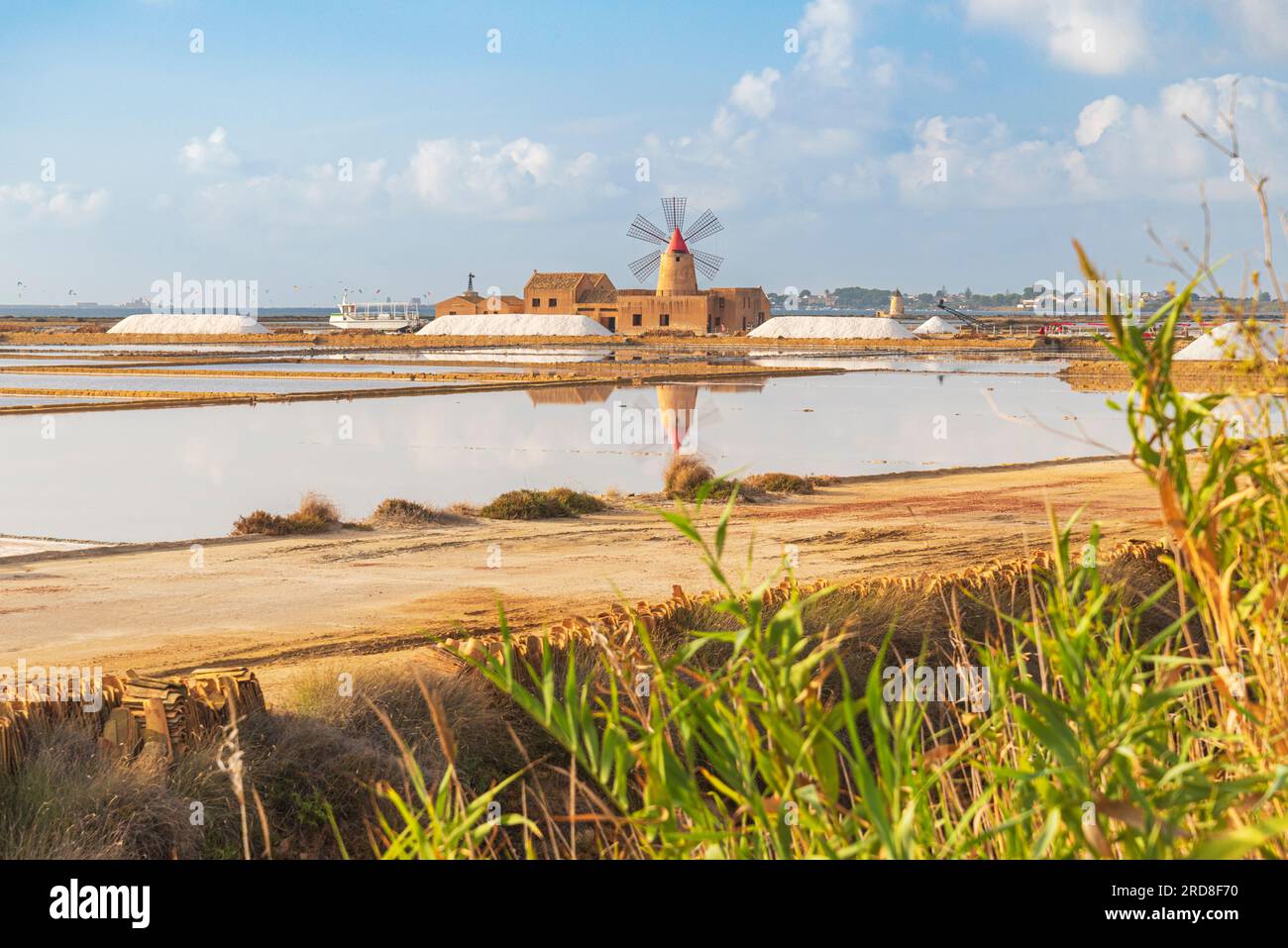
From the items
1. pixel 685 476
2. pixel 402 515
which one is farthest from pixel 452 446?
pixel 402 515

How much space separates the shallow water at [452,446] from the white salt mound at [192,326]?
41867mm

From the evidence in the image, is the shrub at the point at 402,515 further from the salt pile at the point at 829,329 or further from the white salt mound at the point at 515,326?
the white salt mound at the point at 515,326

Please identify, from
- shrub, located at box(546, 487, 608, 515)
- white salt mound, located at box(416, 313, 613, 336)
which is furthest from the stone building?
shrub, located at box(546, 487, 608, 515)

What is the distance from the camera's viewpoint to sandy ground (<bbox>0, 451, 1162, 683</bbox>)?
6.64 m

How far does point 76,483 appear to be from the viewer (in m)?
13.6

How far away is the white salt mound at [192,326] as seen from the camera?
6425 cm

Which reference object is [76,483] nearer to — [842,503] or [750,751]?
[842,503]

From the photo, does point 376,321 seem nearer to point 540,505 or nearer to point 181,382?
point 181,382

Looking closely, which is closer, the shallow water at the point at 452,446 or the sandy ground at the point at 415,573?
the sandy ground at the point at 415,573

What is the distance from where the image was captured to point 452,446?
17.5 meters

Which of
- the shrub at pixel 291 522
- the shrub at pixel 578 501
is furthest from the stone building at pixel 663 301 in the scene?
the shrub at pixel 291 522

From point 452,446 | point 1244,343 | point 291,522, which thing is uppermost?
point 1244,343

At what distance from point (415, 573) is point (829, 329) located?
50.6 metres
